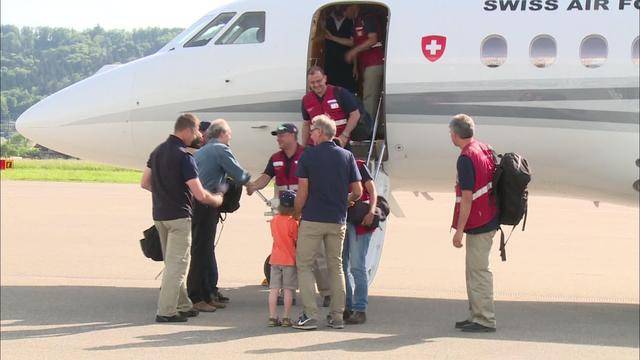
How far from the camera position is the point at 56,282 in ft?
42.4

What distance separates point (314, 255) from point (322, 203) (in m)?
0.51

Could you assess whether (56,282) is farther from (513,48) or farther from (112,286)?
(513,48)

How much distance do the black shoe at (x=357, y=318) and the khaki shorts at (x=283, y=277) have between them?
0.73m

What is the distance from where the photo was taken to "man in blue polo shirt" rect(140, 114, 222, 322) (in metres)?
9.78

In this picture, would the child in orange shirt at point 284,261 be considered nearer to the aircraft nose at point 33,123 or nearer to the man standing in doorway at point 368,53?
the man standing in doorway at point 368,53

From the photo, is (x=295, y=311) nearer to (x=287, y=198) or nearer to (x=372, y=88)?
(x=287, y=198)

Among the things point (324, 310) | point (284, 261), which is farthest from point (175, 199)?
point (324, 310)

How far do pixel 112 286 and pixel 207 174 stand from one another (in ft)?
9.87

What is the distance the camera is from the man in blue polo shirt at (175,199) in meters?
9.78

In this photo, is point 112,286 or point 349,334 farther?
point 112,286

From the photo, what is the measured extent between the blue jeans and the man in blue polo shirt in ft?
4.57

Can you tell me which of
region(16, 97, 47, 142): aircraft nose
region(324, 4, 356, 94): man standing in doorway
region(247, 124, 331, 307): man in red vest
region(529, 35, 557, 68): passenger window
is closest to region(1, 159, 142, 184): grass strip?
region(16, 97, 47, 142): aircraft nose

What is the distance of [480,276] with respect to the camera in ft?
31.8

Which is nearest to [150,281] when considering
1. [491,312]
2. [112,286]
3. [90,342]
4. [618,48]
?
[112,286]
